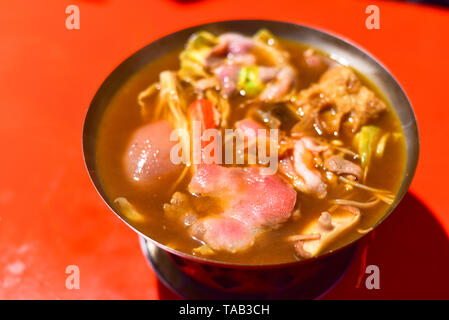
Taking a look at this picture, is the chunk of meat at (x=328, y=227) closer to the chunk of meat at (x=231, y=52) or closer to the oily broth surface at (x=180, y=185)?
the oily broth surface at (x=180, y=185)

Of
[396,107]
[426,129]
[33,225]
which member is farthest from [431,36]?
[33,225]

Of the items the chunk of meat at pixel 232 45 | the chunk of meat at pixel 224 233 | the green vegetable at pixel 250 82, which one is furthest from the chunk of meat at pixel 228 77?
the chunk of meat at pixel 224 233

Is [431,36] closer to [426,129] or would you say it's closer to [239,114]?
[426,129]

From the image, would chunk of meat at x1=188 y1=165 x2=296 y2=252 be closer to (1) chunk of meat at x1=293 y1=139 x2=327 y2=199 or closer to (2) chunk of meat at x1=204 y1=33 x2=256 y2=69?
(1) chunk of meat at x1=293 y1=139 x2=327 y2=199

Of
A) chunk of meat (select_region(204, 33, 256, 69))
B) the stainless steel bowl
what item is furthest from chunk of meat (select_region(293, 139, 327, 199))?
chunk of meat (select_region(204, 33, 256, 69))

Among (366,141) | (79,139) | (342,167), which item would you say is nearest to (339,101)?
(366,141)
